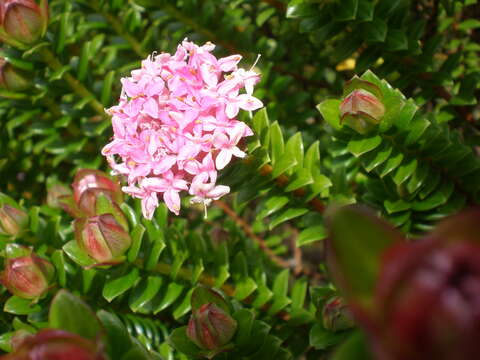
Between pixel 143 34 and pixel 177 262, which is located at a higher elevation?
pixel 143 34

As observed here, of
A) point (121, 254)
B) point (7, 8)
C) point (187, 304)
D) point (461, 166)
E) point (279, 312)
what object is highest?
point (7, 8)

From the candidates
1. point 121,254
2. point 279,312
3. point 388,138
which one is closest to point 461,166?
point 388,138

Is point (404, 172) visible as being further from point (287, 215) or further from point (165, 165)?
point (165, 165)

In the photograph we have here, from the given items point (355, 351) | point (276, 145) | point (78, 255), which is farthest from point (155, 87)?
point (355, 351)

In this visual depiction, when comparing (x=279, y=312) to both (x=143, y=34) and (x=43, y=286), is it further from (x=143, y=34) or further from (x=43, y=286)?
(x=143, y=34)

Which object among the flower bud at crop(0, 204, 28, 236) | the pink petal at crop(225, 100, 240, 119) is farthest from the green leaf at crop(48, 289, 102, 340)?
the flower bud at crop(0, 204, 28, 236)
